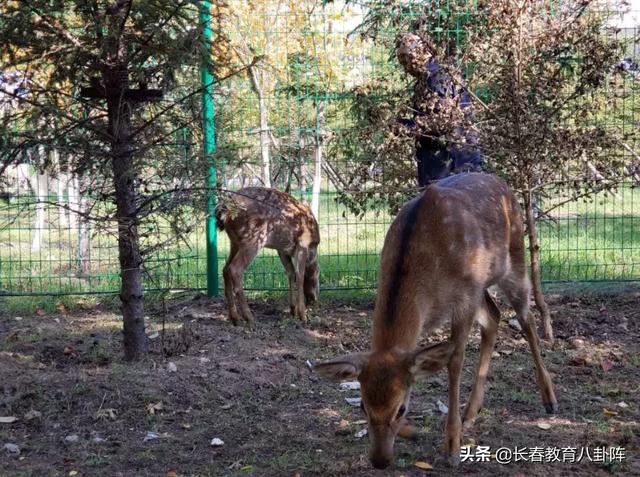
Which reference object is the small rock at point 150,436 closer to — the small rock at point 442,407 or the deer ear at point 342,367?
the deer ear at point 342,367

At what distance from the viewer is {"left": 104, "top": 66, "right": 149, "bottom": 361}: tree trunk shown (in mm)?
6883

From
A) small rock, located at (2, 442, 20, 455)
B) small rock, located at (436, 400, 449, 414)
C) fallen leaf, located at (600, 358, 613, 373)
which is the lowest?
small rock, located at (2, 442, 20, 455)

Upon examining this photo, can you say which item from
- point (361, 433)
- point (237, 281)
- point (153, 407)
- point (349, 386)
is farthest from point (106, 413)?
point (237, 281)

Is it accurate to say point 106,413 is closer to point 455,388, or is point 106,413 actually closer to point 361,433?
point 361,433

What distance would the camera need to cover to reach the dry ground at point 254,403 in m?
5.49

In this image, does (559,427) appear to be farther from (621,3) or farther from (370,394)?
(621,3)

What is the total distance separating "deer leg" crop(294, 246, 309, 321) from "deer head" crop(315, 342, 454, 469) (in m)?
4.65

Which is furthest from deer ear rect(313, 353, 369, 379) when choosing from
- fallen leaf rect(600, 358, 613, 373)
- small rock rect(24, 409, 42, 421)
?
fallen leaf rect(600, 358, 613, 373)

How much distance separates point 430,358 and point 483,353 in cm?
179

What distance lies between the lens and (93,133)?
6.94m

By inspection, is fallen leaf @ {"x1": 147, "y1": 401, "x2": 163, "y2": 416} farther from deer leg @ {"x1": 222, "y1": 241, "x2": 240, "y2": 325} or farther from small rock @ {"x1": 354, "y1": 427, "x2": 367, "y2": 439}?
deer leg @ {"x1": 222, "y1": 241, "x2": 240, "y2": 325}

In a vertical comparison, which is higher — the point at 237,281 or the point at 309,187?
the point at 309,187

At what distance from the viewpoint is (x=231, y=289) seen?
9.48 m

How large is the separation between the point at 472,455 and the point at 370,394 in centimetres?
113
